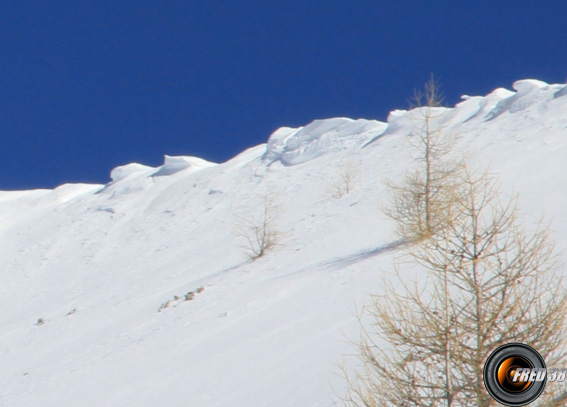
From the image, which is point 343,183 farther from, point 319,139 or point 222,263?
point 319,139

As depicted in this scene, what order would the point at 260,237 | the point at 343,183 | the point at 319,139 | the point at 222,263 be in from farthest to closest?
the point at 319,139 → the point at 343,183 → the point at 260,237 → the point at 222,263

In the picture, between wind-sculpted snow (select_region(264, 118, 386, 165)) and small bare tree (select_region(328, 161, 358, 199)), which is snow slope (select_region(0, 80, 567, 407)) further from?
small bare tree (select_region(328, 161, 358, 199))

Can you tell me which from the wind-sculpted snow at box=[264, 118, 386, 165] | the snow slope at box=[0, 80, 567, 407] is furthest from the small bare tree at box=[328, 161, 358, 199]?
the wind-sculpted snow at box=[264, 118, 386, 165]

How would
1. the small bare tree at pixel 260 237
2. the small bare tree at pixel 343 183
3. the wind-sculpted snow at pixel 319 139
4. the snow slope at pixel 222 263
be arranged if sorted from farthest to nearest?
the wind-sculpted snow at pixel 319 139 → the small bare tree at pixel 343 183 → the small bare tree at pixel 260 237 → the snow slope at pixel 222 263

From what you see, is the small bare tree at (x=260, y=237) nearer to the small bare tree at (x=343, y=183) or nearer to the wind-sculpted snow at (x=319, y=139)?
the small bare tree at (x=343, y=183)

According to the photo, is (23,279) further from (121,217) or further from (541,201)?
(541,201)

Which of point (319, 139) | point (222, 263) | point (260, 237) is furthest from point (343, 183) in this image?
point (319, 139)

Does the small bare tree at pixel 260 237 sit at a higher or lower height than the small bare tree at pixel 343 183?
lower

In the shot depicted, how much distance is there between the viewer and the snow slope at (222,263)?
1441 cm

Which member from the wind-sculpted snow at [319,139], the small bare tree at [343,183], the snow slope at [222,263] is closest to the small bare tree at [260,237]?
the snow slope at [222,263]

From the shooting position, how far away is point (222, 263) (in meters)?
27.1

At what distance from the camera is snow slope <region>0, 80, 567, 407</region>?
47.3 ft

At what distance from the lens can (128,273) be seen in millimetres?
30391

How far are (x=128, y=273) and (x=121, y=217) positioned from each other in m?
13.2
